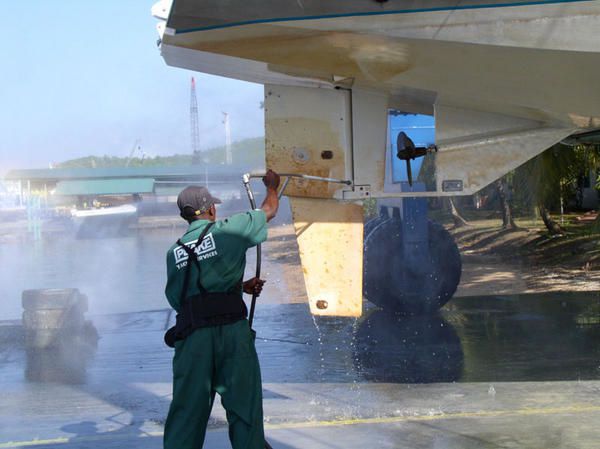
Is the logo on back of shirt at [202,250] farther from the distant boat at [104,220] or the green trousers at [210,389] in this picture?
the distant boat at [104,220]

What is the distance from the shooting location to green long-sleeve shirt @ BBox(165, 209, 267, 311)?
425cm

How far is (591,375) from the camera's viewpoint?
282 inches

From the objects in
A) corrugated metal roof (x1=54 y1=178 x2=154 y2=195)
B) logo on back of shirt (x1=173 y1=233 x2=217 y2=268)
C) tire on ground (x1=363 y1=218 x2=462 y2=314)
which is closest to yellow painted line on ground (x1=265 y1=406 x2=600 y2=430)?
logo on back of shirt (x1=173 y1=233 x2=217 y2=268)

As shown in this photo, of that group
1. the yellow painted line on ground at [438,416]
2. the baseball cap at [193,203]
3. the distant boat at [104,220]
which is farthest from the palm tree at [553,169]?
the distant boat at [104,220]

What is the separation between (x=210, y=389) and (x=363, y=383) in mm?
3102

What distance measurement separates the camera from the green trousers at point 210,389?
4.20 metres

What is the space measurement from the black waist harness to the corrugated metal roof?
105 ft

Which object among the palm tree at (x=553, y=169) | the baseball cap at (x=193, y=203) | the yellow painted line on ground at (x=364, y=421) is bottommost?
the yellow painted line on ground at (x=364, y=421)

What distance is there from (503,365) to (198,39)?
4.27 metres

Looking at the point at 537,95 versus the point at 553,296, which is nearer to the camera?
the point at 537,95

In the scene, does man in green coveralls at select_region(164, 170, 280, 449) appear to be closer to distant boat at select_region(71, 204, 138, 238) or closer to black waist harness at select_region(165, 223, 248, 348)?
black waist harness at select_region(165, 223, 248, 348)

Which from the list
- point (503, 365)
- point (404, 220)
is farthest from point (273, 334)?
point (503, 365)

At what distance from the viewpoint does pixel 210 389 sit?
4254 millimetres

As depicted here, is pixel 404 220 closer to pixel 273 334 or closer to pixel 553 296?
pixel 273 334
